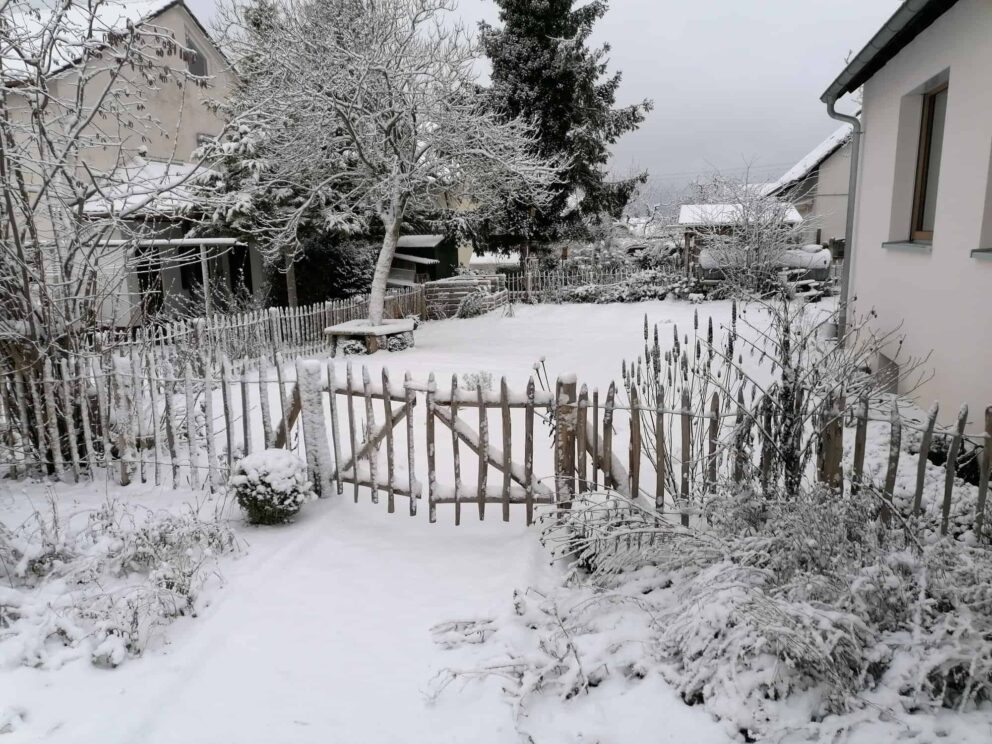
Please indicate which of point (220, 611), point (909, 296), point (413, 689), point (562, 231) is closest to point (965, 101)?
point (909, 296)

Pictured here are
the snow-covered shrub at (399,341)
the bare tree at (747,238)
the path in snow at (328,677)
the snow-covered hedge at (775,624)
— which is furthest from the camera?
the bare tree at (747,238)

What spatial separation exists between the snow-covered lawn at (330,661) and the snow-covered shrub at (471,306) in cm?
1453

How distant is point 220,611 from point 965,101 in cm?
659

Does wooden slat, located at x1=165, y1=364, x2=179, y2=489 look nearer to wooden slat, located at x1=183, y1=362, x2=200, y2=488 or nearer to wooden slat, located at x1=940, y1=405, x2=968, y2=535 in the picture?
wooden slat, located at x1=183, y1=362, x2=200, y2=488

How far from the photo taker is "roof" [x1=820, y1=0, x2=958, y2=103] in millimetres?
5727

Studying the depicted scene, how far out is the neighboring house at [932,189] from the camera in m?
5.13

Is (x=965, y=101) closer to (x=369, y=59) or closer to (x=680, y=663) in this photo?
(x=680, y=663)

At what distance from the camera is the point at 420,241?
23.9 meters

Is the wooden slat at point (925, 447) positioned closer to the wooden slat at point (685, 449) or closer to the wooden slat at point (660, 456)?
the wooden slat at point (685, 449)

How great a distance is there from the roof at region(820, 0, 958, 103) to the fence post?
434cm

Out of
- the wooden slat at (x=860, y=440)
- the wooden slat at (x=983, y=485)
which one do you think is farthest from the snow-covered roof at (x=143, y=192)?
the wooden slat at (x=983, y=485)

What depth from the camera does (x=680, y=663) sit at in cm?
308

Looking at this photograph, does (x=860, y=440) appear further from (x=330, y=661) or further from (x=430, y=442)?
(x=330, y=661)

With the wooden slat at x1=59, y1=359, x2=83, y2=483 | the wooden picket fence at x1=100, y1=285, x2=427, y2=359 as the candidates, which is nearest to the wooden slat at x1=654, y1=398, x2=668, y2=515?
the wooden slat at x1=59, y1=359, x2=83, y2=483
